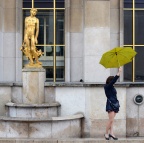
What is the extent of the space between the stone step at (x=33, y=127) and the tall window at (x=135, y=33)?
9048mm

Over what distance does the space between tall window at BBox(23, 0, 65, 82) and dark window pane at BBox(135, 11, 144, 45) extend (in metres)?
3.94

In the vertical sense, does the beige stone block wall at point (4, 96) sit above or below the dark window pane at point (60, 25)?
below

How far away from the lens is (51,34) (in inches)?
890

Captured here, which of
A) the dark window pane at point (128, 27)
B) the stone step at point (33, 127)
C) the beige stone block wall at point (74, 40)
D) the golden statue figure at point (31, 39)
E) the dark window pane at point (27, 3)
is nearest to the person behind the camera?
the stone step at point (33, 127)

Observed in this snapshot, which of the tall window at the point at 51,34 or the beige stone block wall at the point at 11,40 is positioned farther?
the tall window at the point at 51,34

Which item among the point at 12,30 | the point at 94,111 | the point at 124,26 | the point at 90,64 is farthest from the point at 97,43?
the point at 94,111

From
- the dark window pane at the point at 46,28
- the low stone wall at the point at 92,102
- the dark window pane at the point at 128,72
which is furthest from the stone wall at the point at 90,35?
the low stone wall at the point at 92,102

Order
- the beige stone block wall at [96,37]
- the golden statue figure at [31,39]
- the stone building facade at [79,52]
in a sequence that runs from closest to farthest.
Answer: the stone building facade at [79,52]
the golden statue figure at [31,39]
the beige stone block wall at [96,37]

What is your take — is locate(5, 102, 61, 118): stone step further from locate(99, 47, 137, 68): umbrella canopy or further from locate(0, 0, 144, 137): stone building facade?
locate(99, 47, 137, 68): umbrella canopy

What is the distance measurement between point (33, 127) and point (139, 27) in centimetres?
1080

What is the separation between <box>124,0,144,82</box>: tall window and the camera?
73.3 ft

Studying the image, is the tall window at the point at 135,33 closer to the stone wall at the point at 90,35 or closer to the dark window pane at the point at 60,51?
the stone wall at the point at 90,35

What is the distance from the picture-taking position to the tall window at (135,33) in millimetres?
22328

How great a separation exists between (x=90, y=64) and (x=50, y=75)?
286 cm
